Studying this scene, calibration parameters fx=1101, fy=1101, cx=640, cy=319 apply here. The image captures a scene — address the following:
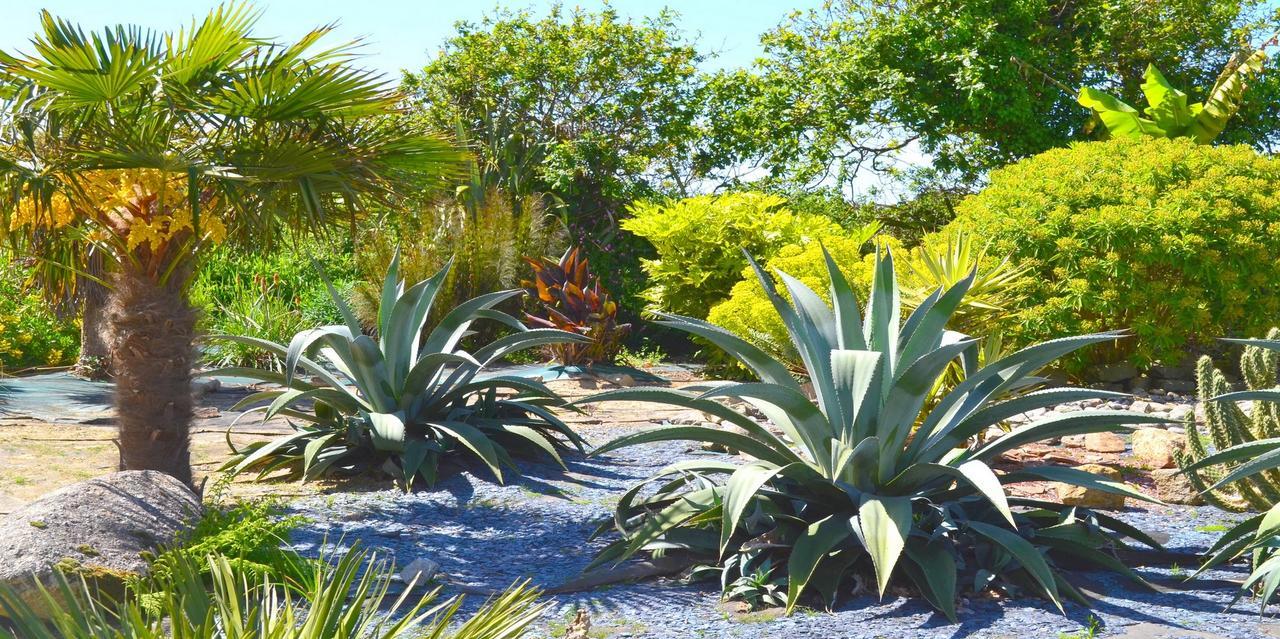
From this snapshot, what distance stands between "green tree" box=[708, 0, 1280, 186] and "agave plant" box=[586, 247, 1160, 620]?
10904 mm

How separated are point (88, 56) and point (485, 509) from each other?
100 inches

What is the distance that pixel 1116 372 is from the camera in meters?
9.72

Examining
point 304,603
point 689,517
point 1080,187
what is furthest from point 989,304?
point 304,603

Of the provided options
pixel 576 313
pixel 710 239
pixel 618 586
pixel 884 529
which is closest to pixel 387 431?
pixel 618 586

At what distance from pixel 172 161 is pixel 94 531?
4.97 ft

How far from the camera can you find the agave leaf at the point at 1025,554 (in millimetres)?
3463

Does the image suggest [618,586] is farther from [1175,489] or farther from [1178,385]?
[1178,385]

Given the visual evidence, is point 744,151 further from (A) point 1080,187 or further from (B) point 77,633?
(B) point 77,633

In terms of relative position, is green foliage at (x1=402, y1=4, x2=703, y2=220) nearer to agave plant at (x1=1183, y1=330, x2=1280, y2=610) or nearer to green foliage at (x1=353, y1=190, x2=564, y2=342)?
green foliage at (x1=353, y1=190, x2=564, y2=342)

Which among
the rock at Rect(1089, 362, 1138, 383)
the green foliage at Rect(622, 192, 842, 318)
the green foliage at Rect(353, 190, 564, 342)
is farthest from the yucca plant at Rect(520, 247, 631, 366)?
the rock at Rect(1089, 362, 1138, 383)

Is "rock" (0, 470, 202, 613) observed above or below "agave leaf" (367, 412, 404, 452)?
below

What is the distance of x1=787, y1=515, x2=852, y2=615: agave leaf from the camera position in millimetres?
3508

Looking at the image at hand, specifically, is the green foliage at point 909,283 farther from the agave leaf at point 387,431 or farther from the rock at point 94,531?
the rock at point 94,531

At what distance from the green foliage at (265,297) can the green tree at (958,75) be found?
6.05 m
